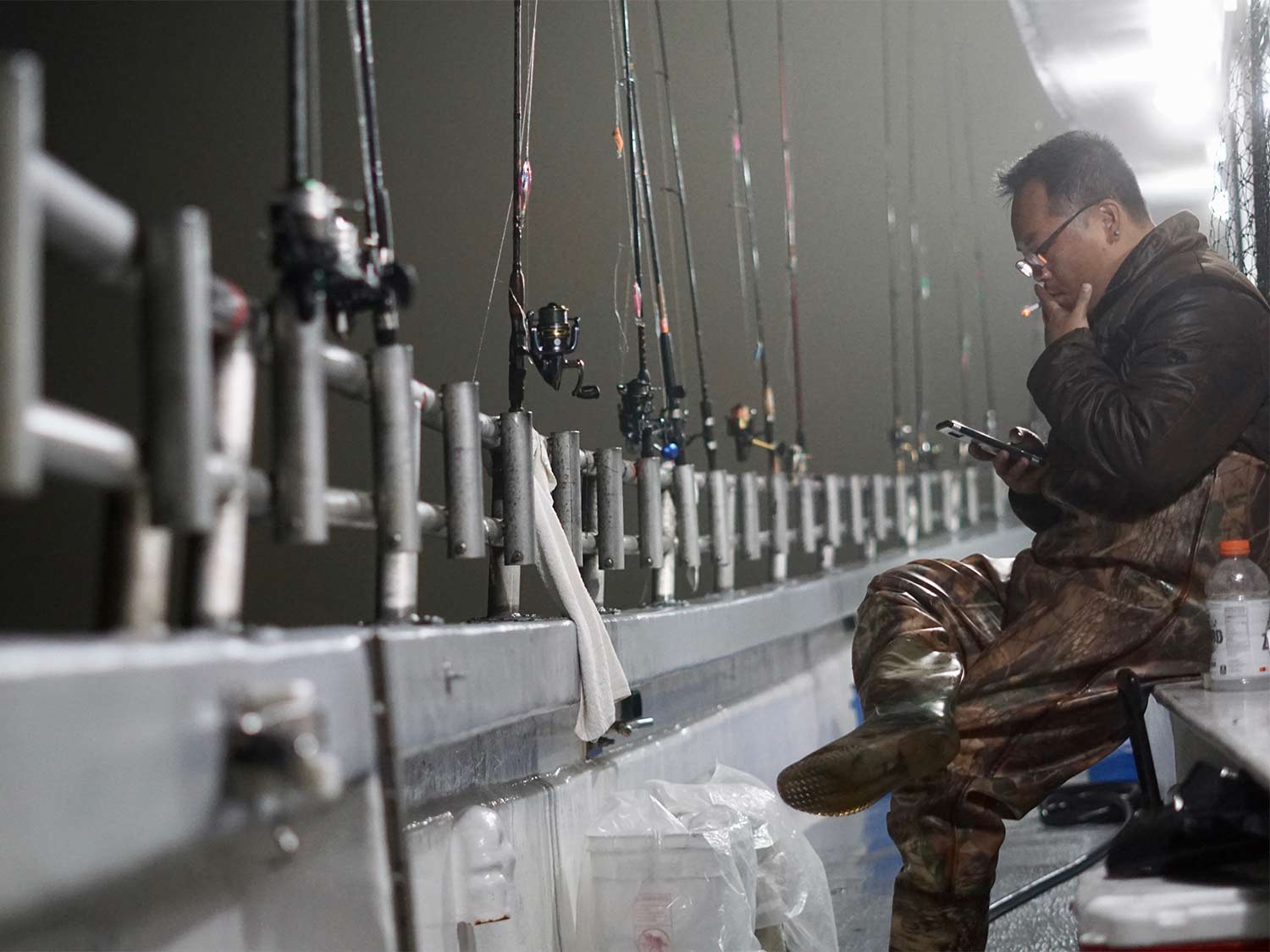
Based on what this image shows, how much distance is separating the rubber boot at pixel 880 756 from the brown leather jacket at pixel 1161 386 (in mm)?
409

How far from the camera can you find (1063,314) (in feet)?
8.61

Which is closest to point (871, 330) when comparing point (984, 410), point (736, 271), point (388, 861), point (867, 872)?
point (984, 410)

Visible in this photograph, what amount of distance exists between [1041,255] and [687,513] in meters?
1.72

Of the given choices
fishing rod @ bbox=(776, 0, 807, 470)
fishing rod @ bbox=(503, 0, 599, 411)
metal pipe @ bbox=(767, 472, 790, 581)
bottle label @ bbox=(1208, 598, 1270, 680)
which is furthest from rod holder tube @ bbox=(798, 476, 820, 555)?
bottle label @ bbox=(1208, 598, 1270, 680)

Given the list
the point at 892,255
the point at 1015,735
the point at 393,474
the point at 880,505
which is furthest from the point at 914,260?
the point at 393,474

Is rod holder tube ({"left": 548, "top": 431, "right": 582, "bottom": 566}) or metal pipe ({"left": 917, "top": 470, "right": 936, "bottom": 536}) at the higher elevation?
metal pipe ({"left": 917, "top": 470, "right": 936, "bottom": 536})

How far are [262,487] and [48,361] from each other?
10.7 m

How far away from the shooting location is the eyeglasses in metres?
2.63

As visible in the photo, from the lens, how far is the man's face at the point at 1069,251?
2.63 metres

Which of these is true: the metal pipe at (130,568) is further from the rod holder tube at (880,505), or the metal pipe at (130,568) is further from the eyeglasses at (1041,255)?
the rod holder tube at (880,505)

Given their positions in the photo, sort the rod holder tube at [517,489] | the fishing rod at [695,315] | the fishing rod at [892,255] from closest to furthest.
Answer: the rod holder tube at [517,489], the fishing rod at [695,315], the fishing rod at [892,255]

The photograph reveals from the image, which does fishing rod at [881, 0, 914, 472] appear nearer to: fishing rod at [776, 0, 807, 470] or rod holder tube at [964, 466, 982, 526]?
rod holder tube at [964, 466, 982, 526]

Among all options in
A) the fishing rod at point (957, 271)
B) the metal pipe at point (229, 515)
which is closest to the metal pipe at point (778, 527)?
the fishing rod at point (957, 271)

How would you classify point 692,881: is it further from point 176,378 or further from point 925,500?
point 925,500
